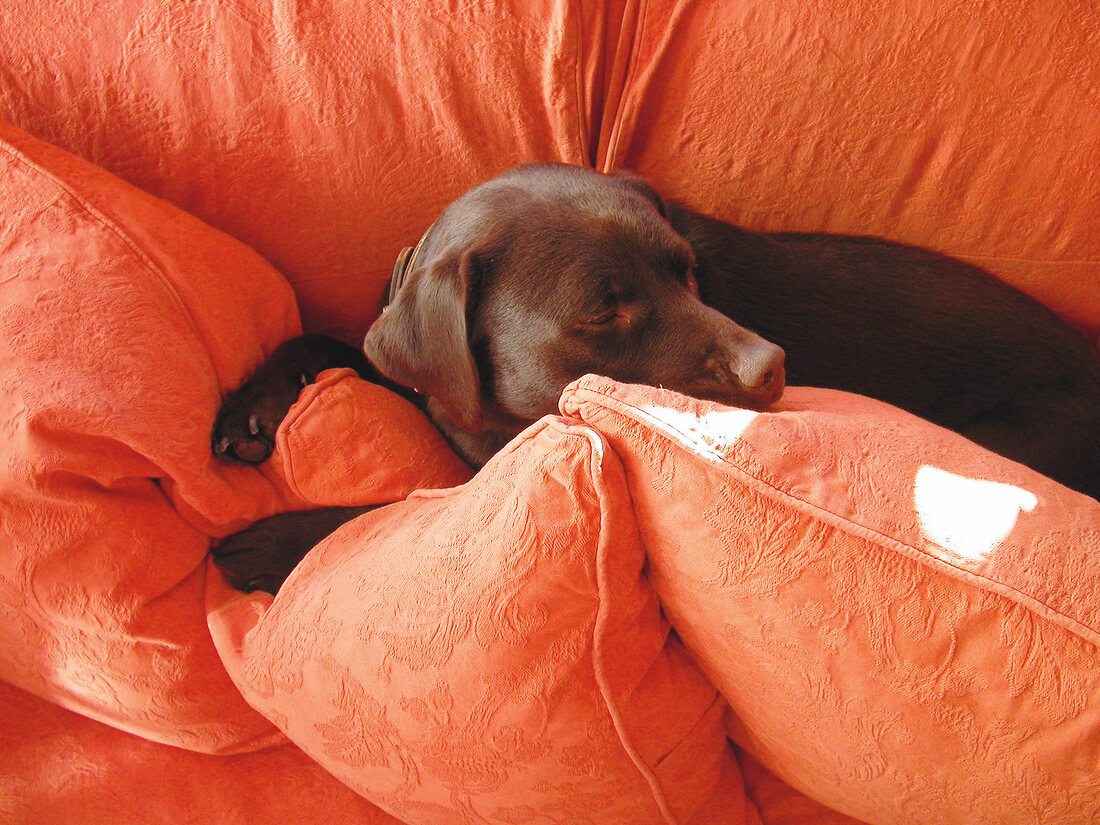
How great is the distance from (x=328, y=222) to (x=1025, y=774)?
157 cm

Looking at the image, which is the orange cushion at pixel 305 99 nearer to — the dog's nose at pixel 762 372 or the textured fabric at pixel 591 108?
the textured fabric at pixel 591 108

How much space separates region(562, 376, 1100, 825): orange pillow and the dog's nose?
0.68ft

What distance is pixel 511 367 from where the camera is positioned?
1440 millimetres

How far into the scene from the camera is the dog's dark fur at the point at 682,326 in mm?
1362

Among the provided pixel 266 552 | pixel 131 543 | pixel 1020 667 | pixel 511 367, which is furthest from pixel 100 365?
pixel 1020 667

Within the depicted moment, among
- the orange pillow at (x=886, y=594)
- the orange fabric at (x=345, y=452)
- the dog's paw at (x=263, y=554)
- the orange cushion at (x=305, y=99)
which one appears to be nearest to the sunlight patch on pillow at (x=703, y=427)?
the orange pillow at (x=886, y=594)

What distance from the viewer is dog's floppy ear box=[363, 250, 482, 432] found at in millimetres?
1372

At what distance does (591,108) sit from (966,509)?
1193mm

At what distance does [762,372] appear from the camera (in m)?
1.24

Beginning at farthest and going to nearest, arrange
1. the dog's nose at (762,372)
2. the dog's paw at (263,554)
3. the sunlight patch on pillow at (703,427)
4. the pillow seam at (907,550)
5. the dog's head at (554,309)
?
1. the dog's paw at (263,554)
2. the dog's head at (554,309)
3. the dog's nose at (762,372)
4. the sunlight patch on pillow at (703,427)
5. the pillow seam at (907,550)

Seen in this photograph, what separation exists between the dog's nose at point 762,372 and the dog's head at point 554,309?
2cm

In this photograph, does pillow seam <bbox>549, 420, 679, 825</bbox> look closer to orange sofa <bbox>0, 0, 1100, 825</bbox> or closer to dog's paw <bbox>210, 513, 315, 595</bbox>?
orange sofa <bbox>0, 0, 1100, 825</bbox>

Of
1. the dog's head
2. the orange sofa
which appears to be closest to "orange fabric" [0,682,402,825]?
the orange sofa

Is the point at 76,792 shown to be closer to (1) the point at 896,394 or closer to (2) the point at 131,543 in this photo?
(2) the point at 131,543
